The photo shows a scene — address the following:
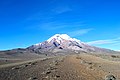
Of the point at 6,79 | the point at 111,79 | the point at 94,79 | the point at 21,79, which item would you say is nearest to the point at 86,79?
the point at 94,79

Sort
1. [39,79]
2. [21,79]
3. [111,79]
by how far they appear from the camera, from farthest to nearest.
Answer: [21,79]
[39,79]
[111,79]

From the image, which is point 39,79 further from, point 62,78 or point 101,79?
point 101,79

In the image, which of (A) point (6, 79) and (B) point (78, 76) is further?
(A) point (6, 79)

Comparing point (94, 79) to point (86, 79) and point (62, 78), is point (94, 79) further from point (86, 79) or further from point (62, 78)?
point (62, 78)

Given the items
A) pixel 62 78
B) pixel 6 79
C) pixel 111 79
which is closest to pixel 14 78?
pixel 6 79

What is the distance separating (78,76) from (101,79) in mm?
2405

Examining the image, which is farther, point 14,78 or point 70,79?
point 14,78

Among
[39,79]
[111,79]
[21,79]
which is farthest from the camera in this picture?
[21,79]

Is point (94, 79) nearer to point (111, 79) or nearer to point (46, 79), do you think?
point (111, 79)

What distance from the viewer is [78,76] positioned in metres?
24.6

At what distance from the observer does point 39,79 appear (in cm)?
2442

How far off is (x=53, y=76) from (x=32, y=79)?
2.20 meters

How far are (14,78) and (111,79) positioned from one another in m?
11.5

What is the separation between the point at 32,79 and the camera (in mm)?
24797
